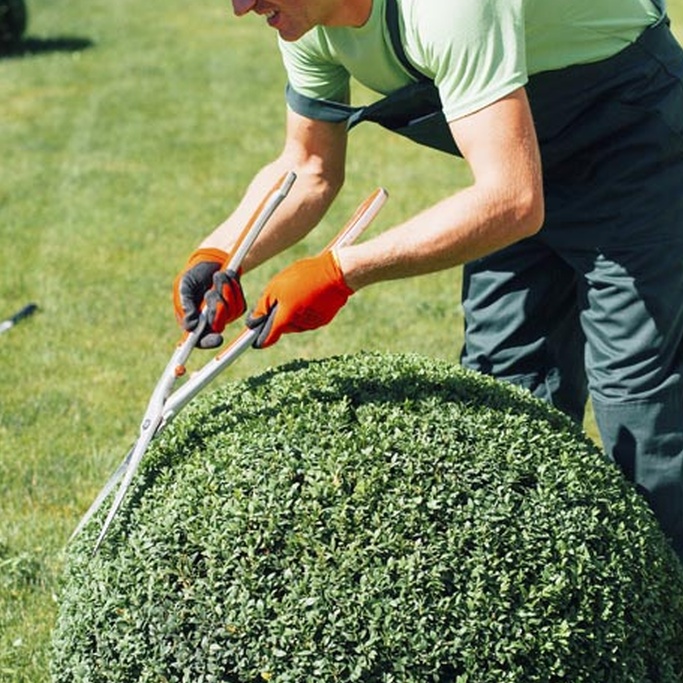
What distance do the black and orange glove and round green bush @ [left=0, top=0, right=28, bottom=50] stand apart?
10.9 metres

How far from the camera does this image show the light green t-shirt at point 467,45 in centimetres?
289

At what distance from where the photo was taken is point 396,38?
3152 mm

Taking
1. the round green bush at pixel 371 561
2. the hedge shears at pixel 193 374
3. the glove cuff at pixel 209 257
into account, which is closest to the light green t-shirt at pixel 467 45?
the hedge shears at pixel 193 374

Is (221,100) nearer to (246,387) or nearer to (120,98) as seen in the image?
(120,98)

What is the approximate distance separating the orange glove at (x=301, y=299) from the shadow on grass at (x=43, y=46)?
11338 mm

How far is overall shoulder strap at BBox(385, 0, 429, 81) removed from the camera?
310 cm

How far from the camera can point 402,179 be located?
351 inches

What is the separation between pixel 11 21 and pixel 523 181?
11.7 m

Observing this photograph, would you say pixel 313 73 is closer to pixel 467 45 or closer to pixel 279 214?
pixel 279 214

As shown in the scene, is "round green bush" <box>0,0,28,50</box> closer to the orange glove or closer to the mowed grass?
the mowed grass

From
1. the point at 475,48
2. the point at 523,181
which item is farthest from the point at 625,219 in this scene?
the point at 475,48

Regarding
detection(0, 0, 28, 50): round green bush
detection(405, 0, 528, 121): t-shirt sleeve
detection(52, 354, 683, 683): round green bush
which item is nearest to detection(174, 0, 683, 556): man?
detection(405, 0, 528, 121): t-shirt sleeve

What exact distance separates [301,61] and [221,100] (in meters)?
7.94

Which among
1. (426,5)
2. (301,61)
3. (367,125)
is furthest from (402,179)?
(426,5)
